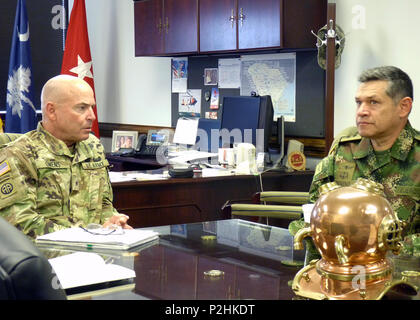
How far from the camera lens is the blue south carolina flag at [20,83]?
6.22 meters

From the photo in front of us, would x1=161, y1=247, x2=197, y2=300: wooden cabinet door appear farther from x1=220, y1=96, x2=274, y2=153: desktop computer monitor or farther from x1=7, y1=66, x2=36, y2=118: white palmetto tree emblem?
x1=7, y1=66, x2=36, y2=118: white palmetto tree emblem

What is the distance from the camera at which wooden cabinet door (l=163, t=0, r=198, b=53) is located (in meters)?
5.00

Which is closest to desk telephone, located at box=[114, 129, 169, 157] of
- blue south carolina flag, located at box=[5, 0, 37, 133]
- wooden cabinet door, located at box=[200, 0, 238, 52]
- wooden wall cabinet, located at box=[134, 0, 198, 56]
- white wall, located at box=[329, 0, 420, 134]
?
wooden wall cabinet, located at box=[134, 0, 198, 56]

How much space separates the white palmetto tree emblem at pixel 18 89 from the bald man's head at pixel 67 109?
3.60m

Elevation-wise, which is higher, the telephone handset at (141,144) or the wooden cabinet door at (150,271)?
the telephone handset at (141,144)

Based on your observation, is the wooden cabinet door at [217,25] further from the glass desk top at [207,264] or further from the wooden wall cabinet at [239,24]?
the glass desk top at [207,264]

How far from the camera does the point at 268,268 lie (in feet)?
5.65

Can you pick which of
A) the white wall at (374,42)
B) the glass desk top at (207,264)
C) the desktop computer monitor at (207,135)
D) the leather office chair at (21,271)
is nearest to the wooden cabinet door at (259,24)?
the white wall at (374,42)

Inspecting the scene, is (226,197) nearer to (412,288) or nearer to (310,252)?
(310,252)

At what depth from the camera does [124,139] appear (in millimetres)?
5902

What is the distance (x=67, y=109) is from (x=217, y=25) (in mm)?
2271

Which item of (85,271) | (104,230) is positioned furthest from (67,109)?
(85,271)

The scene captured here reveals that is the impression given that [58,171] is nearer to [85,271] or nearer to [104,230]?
[104,230]
